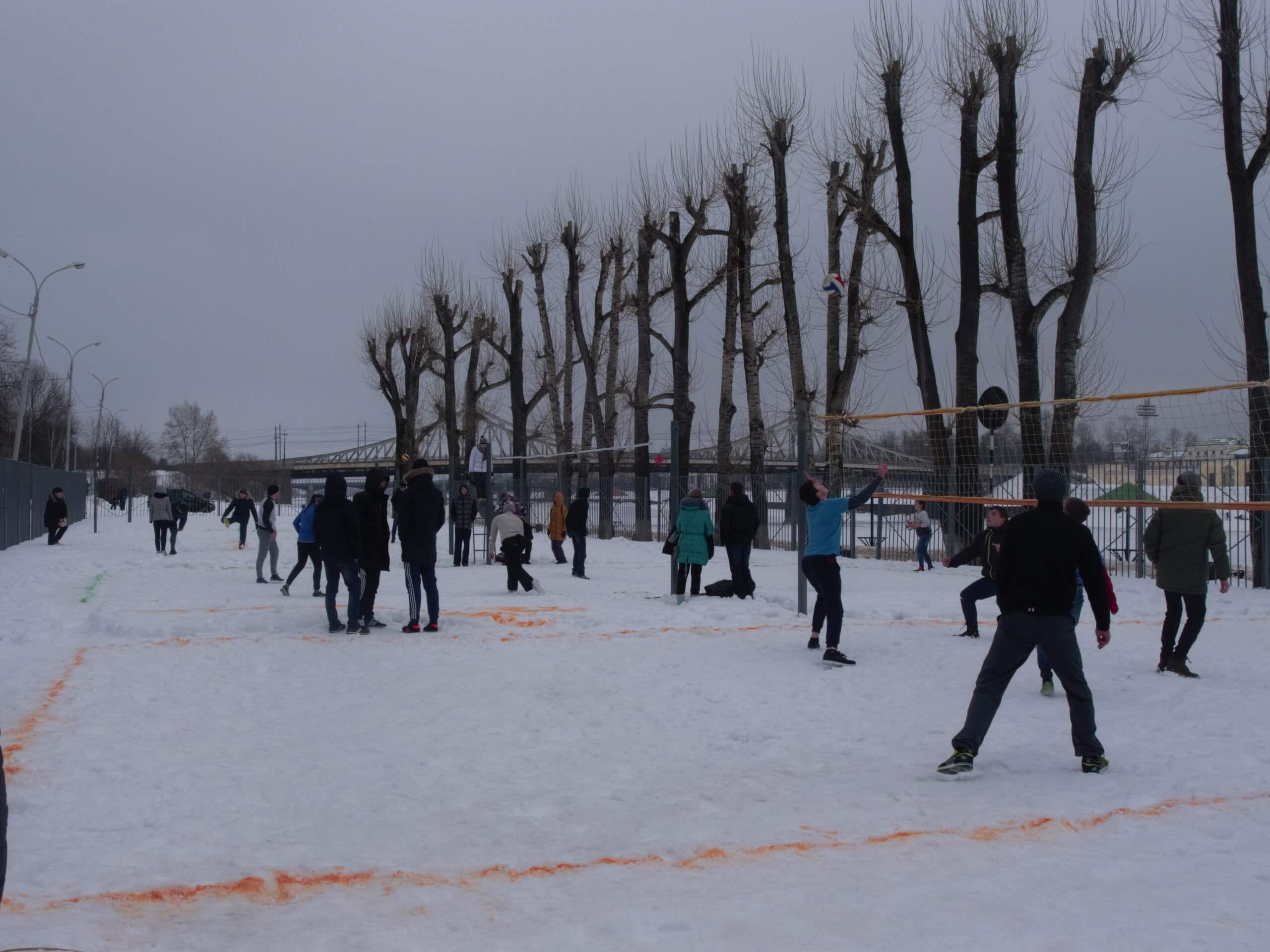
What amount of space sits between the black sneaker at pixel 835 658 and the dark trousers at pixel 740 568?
477cm

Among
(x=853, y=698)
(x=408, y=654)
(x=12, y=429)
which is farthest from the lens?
(x=12, y=429)

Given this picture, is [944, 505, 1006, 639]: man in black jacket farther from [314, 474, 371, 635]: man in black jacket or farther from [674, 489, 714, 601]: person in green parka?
[314, 474, 371, 635]: man in black jacket

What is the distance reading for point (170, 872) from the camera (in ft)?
14.1

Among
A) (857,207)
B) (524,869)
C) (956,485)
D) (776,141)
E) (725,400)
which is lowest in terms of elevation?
(524,869)

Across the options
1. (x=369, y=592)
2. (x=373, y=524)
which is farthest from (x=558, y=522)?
(x=373, y=524)

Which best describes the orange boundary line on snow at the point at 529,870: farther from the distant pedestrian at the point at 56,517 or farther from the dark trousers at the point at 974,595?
the distant pedestrian at the point at 56,517

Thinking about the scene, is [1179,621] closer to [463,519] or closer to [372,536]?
[372,536]

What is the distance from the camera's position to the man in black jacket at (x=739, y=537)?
1402cm

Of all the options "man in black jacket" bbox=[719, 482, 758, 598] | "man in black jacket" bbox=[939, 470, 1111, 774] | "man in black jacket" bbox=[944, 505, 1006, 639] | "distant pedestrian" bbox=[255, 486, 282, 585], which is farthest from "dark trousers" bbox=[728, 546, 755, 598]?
"man in black jacket" bbox=[939, 470, 1111, 774]

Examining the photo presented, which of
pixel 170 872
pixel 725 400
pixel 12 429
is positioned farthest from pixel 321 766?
pixel 12 429

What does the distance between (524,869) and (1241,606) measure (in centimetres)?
1157

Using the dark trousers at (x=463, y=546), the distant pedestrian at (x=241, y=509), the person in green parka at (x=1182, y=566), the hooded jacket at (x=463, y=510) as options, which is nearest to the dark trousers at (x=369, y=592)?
the person in green parka at (x=1182, y=566)

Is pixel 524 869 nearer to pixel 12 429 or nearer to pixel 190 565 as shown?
pixel 190 565

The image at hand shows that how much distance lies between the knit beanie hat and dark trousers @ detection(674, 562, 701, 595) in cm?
765
